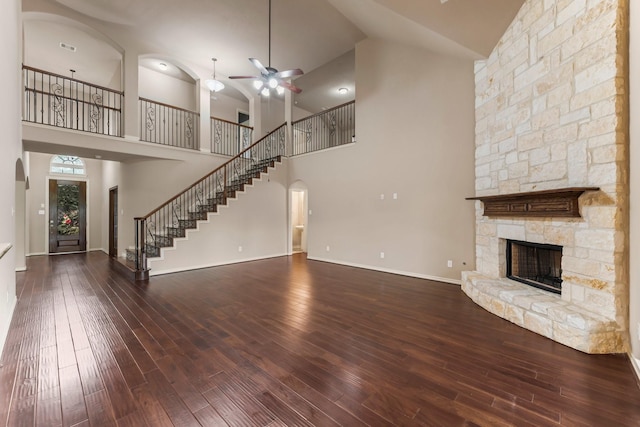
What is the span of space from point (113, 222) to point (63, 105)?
3618 millimetres

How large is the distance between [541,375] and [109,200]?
10890 millimetres

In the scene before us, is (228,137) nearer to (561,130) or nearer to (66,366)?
(66,366)

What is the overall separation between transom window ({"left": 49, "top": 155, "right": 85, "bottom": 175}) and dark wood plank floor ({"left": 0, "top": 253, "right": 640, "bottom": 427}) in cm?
675

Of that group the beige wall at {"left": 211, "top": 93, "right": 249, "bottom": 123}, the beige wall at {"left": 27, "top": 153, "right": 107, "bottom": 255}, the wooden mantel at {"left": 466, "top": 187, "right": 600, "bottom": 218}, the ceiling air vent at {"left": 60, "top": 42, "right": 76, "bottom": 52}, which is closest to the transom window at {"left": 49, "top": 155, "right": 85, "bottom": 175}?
the beige wall at {"left": 27, "top": 153, "right": 107, "bottom": 255}

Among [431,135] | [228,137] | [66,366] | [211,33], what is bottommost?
[66,366]

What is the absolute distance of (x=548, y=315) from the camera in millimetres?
2791

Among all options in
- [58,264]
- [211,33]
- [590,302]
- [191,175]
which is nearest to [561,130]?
[590,302]

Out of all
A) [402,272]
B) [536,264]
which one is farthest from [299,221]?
[536,264]

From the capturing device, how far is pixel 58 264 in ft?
22.5

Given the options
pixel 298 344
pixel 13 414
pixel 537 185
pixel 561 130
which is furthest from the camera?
pixel 537 185

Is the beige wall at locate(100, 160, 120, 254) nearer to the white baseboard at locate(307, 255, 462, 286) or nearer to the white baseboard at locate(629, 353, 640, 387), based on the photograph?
the white baseboard at locate(307, 255, 462, 286)

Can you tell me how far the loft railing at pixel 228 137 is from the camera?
8.20 meters

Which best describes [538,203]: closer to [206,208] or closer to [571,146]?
[571,146]

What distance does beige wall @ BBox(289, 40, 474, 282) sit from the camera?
4730mm
